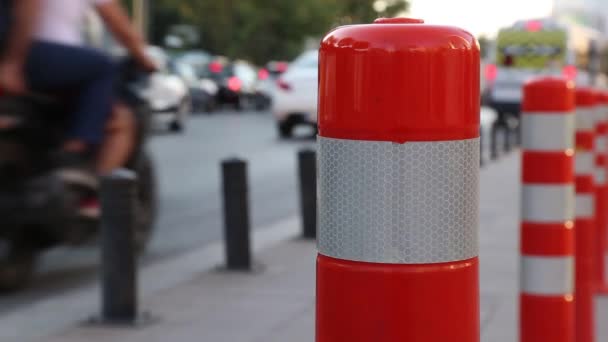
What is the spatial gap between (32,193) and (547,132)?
11.7ft

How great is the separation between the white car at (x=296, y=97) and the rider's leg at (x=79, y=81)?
16.7 m

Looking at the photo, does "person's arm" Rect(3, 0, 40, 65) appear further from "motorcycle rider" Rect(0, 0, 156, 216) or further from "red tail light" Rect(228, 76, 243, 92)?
"red tail light" Rect(228, 76, 243, 92)

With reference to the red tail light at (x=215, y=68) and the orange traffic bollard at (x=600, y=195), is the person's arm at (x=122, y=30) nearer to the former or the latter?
the orange traffic bollard at (x=600, y=195)

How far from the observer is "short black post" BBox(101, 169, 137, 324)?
6.84 metres

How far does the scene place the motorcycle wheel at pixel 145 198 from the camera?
9.26 meters

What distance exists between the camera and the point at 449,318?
10.8 ft

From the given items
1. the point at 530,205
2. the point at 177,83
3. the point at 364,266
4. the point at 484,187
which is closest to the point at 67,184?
the point at 530,205

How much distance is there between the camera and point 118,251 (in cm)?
688

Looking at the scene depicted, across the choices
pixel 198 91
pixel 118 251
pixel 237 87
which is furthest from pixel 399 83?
pixel 237 87

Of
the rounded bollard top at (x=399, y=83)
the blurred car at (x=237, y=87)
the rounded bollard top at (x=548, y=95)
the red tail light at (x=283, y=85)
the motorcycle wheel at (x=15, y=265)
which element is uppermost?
the rounded bollard top at (x=399, y=83)

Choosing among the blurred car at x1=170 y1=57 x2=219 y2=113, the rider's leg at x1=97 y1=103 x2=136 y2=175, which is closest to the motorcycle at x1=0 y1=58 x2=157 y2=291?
the rider's leg at x1=97 y1=103 x2=136 y2=175

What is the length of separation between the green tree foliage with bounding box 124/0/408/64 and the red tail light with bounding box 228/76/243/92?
21.6m

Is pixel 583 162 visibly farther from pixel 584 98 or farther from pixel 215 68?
pixel 215 68

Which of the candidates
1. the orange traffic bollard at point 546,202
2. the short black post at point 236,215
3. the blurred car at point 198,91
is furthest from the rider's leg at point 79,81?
the blurred car at point 198,91
